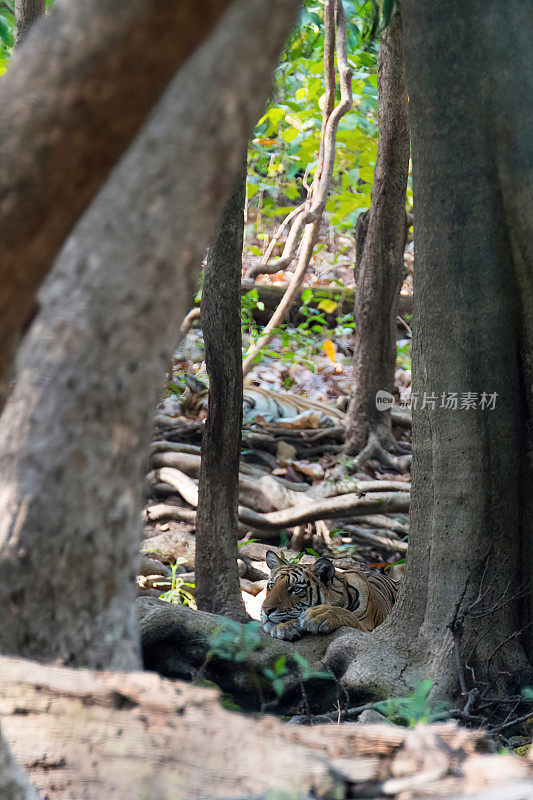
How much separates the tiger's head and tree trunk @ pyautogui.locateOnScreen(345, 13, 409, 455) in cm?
360

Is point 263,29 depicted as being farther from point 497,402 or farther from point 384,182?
point 384,182

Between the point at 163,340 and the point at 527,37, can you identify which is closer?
the point at 163,340

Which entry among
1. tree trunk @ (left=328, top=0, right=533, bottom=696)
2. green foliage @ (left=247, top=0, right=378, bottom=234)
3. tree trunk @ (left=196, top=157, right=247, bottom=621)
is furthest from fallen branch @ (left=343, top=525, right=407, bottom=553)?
green foliage @ (left=247, top=0, right=378, bottom=234)

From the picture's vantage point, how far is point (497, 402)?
12.7 ft

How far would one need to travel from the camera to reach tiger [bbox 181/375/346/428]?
962 centimetres

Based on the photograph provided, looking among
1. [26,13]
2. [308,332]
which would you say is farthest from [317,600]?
[308,332]

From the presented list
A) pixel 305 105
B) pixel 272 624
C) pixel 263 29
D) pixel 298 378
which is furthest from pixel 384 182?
pixel 263 29

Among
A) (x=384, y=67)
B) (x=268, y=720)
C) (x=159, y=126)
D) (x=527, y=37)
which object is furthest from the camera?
(x=384, y=67)

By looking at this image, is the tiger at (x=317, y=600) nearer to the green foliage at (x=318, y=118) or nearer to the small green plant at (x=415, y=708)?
the small green plant at (x=415, y=708)

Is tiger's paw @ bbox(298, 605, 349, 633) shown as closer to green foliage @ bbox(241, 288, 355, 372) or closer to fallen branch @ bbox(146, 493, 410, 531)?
fallen branch @ bbox(146, 493, 410, 531)

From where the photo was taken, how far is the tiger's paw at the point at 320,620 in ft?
15.5

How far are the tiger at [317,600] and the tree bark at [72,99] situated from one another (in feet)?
11.7

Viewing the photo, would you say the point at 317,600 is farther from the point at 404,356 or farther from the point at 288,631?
the point at 404,356

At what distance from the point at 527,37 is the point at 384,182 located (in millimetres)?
4326
